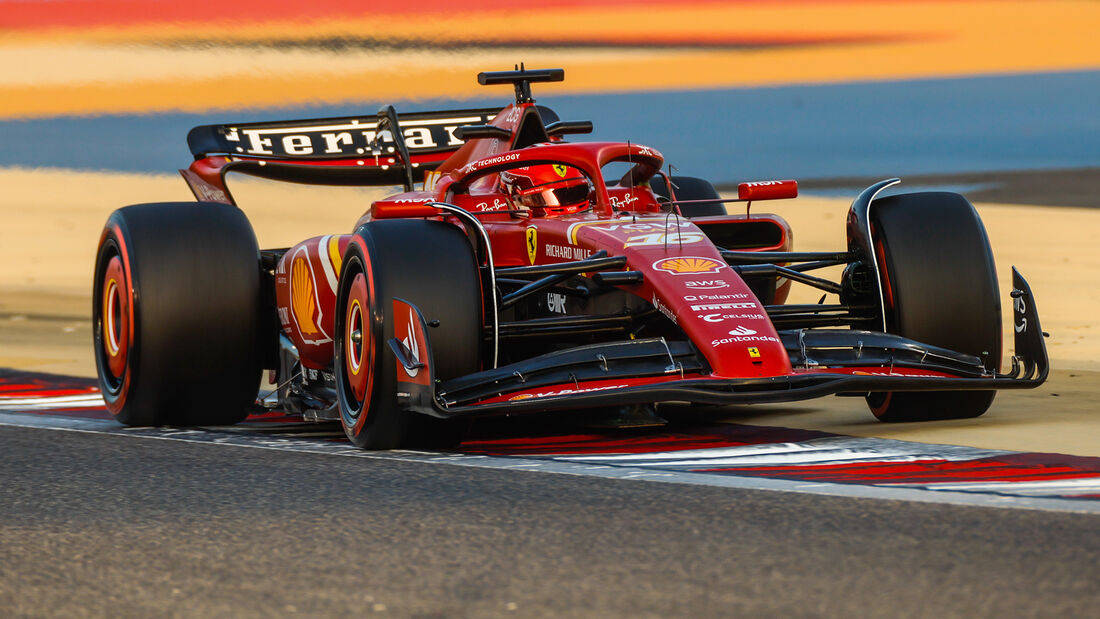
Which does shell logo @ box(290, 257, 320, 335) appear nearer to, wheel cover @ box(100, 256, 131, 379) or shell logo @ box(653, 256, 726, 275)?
wheel cover @ box(100, 256, 131, 379)

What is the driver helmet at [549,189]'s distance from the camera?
9023 millimetres

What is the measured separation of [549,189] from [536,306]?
71cm

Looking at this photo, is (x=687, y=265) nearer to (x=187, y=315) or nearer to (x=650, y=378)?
(x=650, y=378)

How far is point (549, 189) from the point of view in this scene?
903cm

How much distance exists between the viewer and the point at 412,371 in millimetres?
7137

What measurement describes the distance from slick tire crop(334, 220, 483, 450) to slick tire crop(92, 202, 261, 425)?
146 centimetres

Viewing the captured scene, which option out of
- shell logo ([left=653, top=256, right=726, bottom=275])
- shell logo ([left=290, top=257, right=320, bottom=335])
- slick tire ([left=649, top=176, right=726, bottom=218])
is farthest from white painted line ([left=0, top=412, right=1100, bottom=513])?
slick tire ([left=649, top=176, right=726, bottom=218])

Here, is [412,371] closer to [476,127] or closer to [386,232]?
[386,232]

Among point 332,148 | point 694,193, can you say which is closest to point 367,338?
point 332,148

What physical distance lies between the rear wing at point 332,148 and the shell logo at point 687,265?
141 inches

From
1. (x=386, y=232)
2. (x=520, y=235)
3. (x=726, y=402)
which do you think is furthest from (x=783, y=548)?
(x=520, y=235)

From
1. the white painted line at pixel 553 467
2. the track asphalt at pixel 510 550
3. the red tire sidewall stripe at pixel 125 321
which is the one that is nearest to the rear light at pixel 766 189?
the white painted line at pixel 553 467

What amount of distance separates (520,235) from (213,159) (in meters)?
2.99

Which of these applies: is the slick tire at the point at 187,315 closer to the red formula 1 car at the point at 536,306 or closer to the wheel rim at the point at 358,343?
the red formula 1 car at the point at 536,306
